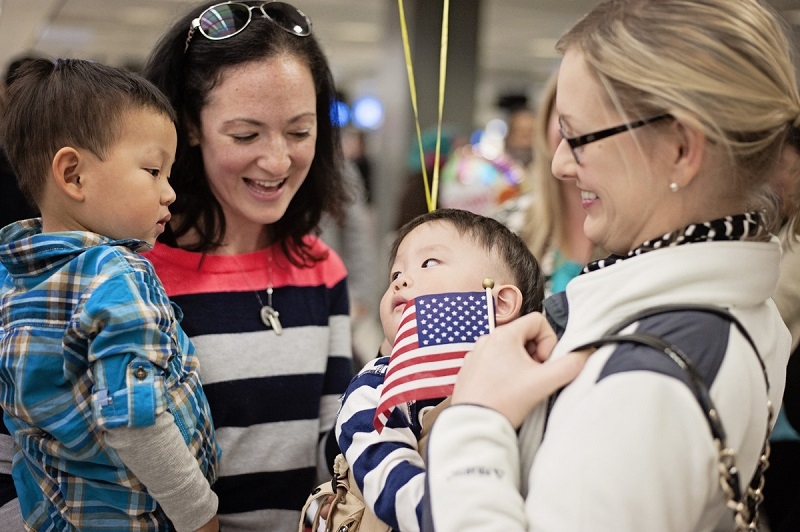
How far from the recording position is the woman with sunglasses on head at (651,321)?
1.12 metres

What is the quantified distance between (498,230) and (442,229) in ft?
0.41

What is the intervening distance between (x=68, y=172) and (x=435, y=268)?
738 mm

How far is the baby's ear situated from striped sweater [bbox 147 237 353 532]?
60cm

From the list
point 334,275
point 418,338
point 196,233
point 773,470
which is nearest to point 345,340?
point 334,275

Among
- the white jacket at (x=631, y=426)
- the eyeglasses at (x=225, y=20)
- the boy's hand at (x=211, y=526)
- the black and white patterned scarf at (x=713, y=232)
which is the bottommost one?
the boy's hand at (x=211, y=526)

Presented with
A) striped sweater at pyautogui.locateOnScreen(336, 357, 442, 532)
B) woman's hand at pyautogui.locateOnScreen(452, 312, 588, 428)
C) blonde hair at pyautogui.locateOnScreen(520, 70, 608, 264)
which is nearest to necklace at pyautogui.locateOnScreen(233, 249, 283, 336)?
striped sweater at pyautogui.locateOnScreen(336, 357, 442, 532)

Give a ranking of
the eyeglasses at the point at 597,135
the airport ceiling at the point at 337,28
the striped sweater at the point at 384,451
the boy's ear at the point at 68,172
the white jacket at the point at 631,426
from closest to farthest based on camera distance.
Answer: the white jacket at the point at 631,426
the eyeglasses at the point at 597,135
the striped sweater at the point at 384,451
the boy's ear at the point at 68,172
the airport ceiling at the point at 337,28

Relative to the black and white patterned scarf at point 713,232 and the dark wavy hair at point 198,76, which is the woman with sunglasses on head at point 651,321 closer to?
the black and white patterned scarf at point 713,232

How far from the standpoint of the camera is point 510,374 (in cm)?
127

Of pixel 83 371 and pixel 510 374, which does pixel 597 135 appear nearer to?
pixel 510 374

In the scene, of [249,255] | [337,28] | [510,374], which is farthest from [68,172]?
[337,28]

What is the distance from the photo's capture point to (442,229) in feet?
5.67

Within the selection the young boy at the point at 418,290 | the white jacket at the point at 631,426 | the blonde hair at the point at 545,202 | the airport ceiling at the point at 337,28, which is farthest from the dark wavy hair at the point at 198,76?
the airport ceiling at the point at 337,28

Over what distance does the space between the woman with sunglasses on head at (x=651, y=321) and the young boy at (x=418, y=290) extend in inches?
10.1
